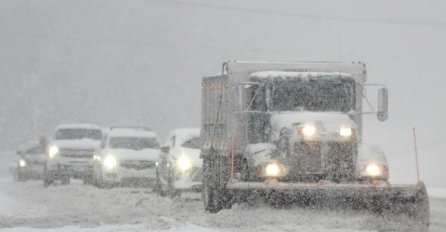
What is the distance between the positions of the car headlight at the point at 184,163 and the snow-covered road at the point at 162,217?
0.75 metres

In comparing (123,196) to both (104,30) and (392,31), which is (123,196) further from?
(104,30)

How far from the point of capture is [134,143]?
27.4m

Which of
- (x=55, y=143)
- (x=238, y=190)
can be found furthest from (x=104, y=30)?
(x=238, y=190)

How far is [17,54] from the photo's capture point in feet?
368

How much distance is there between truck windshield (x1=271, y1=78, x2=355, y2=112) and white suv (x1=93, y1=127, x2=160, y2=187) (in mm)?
10286

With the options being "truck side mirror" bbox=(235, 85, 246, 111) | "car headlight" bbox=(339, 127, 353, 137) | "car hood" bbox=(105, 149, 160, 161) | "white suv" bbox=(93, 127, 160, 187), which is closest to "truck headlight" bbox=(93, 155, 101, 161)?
"white suv" bbox=(93, 127, 160, 187)

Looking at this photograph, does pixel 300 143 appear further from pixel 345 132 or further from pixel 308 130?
pixel 345 132

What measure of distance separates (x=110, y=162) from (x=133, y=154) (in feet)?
2.19

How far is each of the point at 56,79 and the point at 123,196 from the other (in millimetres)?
89440

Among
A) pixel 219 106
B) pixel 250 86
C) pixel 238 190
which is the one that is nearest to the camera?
pixel 238 190

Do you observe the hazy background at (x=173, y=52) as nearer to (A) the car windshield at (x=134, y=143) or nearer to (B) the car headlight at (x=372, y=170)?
(A) the car windshield at (x=134, y=143)

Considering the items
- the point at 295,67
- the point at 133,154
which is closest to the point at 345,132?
the point at 295,67

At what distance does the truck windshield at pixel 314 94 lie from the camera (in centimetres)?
1645

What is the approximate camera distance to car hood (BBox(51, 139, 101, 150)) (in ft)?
97.5
